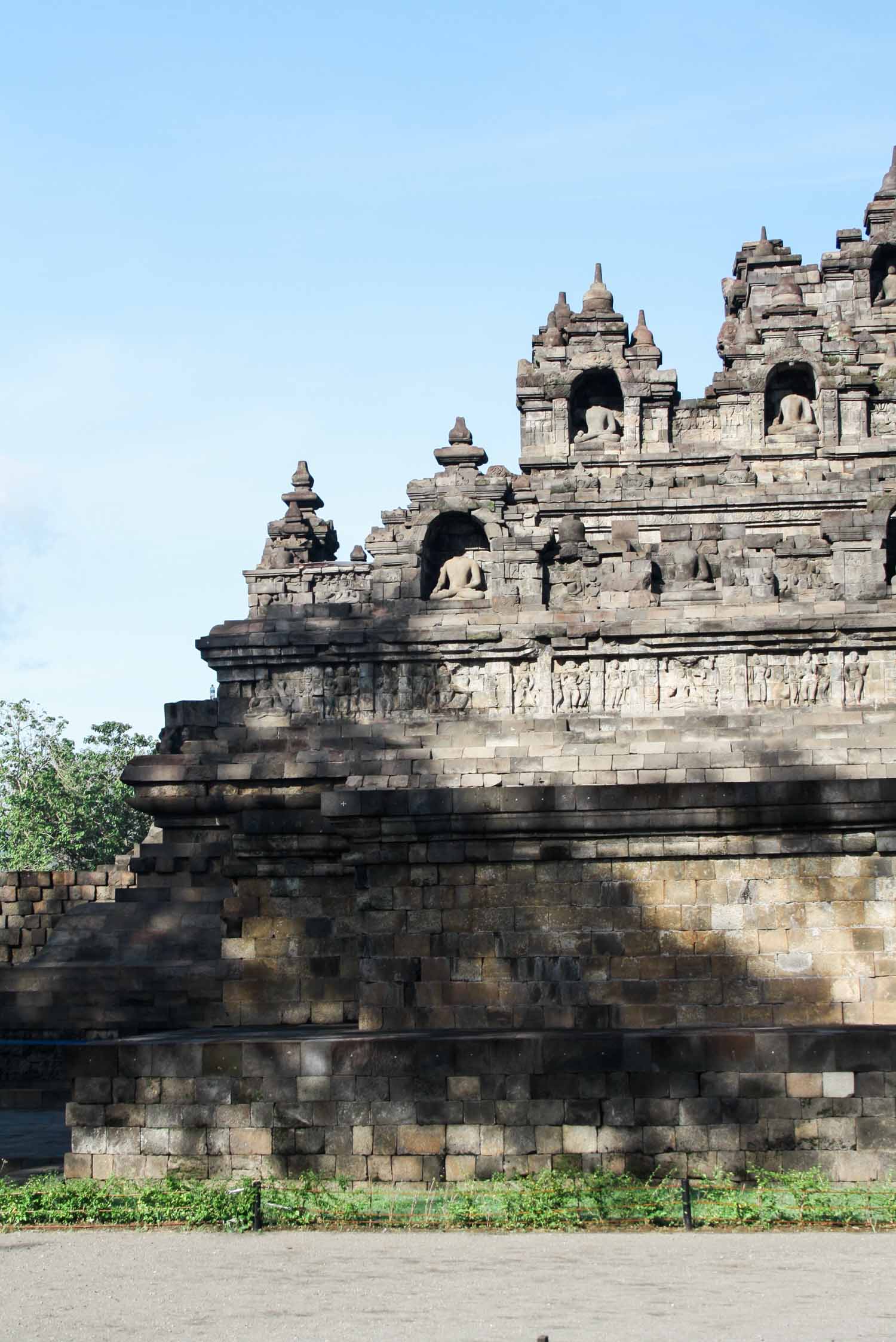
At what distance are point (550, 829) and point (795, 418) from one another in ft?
62.0

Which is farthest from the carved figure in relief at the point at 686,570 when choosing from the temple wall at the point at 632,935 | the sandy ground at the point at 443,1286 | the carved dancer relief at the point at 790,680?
the sandy ground at the point at 443,1286

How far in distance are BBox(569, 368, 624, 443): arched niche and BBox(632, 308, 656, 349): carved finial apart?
1.02 meters

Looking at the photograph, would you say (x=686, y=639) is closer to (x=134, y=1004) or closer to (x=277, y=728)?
(x=277, y=728)

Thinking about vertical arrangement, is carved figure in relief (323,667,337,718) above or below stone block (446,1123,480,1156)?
above

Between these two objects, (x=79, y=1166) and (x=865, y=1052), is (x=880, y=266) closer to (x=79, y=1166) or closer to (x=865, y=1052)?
(x=865, y=1052)

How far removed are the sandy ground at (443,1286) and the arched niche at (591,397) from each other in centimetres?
2503

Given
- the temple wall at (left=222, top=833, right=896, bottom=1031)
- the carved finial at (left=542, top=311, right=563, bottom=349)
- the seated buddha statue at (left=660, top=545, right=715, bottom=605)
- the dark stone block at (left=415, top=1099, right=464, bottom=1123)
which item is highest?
the carved finial at (left=542, top=311, right=563, bottom=349)

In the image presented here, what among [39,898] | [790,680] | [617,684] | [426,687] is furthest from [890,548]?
[39,898]

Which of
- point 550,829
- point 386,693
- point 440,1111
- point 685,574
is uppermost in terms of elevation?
point 685,574

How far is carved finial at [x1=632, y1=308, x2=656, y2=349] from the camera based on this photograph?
121 ft

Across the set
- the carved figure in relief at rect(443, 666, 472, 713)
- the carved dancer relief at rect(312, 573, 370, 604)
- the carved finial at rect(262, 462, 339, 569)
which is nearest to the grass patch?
the carved figure in relief at rect(443, 666, 472, 713)

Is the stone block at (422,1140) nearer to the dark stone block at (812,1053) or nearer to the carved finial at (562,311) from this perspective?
the dark stone block at (812,1053)

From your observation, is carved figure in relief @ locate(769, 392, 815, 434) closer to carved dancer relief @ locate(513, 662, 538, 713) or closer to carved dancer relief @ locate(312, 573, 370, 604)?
carved dancer relief @ locate(312, 573, 370, 604)

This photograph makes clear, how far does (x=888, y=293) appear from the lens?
38969 millimetres
